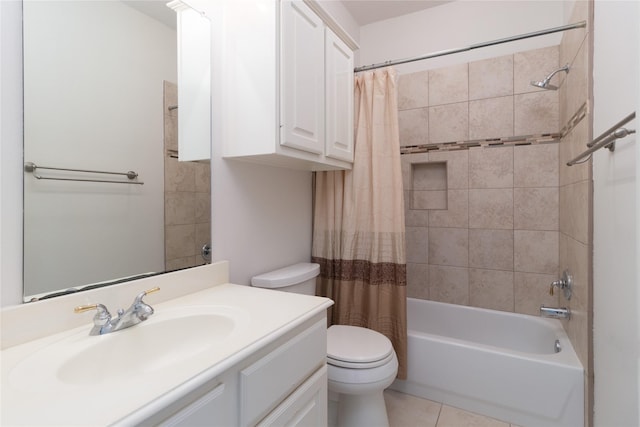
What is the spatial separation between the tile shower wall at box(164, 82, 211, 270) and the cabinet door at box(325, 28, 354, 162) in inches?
26.0

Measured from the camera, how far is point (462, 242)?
2271mm

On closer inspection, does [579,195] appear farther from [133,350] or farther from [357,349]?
[133,350]

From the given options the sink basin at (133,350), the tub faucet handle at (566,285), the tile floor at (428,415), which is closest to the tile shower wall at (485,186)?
the tub faucet handle at (566,285)

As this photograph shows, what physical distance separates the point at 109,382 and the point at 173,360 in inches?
8.0

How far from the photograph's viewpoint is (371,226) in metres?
1.87

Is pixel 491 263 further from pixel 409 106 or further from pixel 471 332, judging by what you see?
pixel 409 106

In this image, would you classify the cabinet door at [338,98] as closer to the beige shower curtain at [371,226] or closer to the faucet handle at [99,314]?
the beige shower curtain at [371,226]

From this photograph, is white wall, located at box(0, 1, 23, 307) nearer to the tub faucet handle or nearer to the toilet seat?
the toilet seat

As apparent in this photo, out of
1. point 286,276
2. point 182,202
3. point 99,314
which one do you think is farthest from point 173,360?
point 286,276

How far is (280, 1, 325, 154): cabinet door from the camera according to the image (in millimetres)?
1276

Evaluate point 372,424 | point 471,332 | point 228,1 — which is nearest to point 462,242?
point 471,332

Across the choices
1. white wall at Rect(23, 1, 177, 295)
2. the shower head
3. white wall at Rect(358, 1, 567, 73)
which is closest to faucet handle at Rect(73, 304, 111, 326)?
white wall at Rect(23, 1, 177, 295)

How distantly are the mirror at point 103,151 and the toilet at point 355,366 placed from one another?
49 centimetres

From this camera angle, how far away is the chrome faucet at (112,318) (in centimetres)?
82
